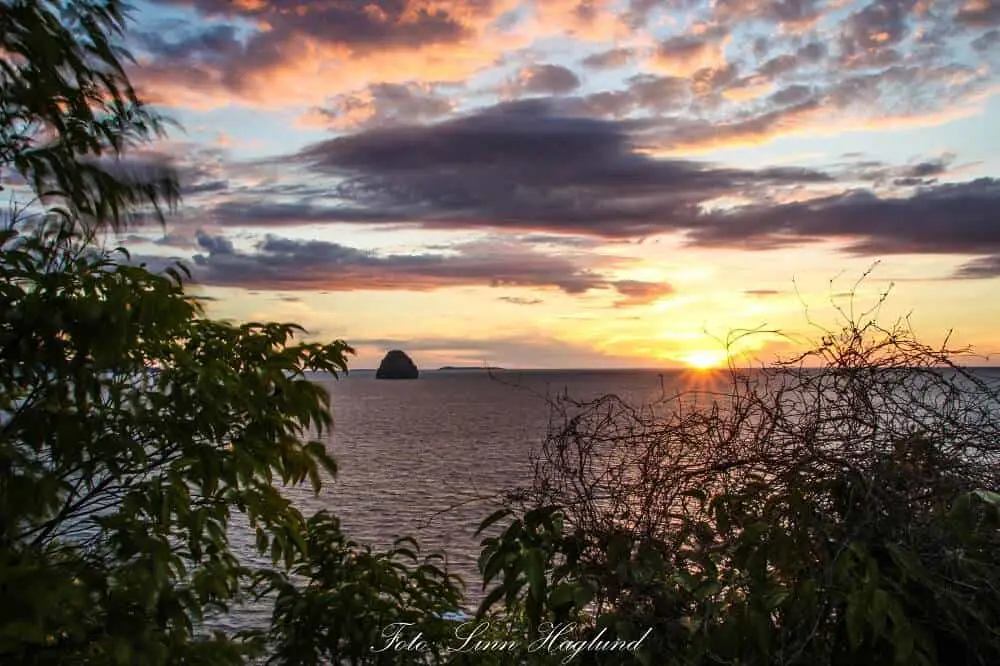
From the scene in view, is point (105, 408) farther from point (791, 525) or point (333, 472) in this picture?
point (791, 525)

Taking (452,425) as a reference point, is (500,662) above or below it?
above

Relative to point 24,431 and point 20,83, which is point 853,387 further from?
point 20,83

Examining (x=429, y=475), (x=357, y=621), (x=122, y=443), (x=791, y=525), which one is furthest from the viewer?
(x=429, y=475)

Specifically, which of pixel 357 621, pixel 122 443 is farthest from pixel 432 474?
pixel 122 443

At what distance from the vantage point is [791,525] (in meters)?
4.17

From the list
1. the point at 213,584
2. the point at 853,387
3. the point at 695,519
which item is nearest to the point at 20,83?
the point at 213,584

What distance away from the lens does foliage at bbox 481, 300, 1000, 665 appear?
3.74 m

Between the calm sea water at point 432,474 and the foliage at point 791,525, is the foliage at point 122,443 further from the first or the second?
the foliage at point 791,525

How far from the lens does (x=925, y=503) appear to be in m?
4.17

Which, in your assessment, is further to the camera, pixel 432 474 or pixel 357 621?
pixel 432 474

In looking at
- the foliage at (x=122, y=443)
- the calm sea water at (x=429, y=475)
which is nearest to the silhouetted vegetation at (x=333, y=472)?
the foliage at (x=122, y=443)

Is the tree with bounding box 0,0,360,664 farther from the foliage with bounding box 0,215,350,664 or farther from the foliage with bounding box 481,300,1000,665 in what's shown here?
the foliage with bounding box 481,300,1000,665

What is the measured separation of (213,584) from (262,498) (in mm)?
434

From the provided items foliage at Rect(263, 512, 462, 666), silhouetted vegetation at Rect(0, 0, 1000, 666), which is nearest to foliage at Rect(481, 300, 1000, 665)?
silhouetted vegetation at Rect(0, 0, 1000, 666)
